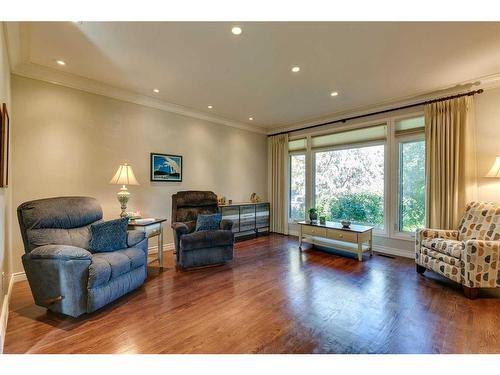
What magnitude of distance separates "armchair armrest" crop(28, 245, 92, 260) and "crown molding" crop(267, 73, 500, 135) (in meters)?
4.76

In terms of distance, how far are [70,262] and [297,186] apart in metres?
4.72

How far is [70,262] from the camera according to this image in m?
2.06

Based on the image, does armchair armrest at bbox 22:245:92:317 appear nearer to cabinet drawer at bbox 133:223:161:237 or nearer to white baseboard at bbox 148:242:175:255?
cabinet drawer at bbox 133:223:161:237

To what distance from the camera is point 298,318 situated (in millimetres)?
2123

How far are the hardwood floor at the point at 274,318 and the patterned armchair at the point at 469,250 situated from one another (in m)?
0.19

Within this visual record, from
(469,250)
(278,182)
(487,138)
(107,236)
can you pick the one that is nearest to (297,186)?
(278,182)

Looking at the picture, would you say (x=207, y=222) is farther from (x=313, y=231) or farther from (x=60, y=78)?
(x=60, y=78)

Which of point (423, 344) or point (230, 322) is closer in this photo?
point (423, 344)

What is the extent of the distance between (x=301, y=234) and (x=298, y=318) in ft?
8.31

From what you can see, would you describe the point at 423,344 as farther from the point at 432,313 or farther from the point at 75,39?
the point at 75,39

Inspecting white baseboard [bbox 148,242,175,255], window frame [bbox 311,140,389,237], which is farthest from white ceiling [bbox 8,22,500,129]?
white baseboard [bbox 148,242,175,255]

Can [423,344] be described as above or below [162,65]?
below
